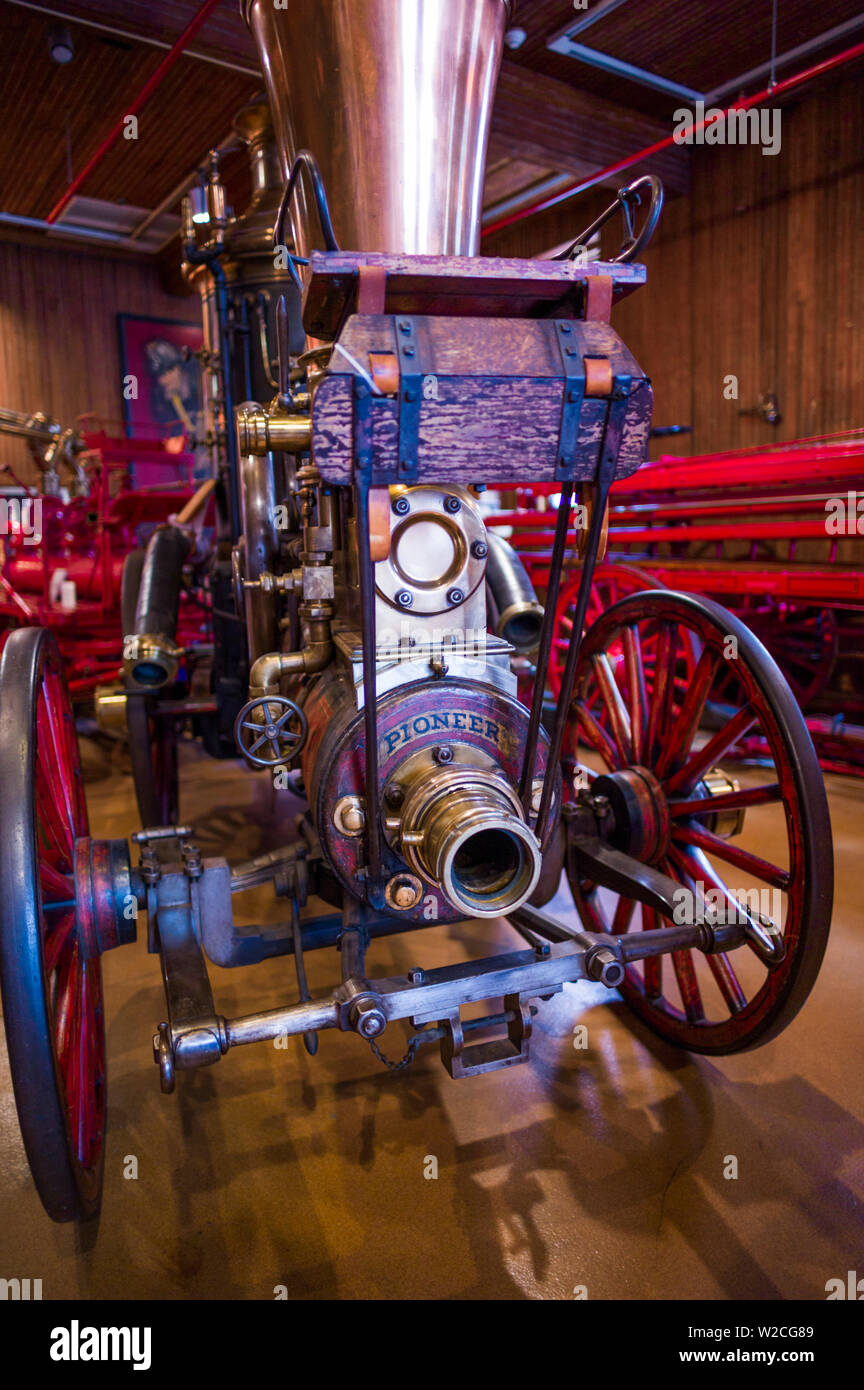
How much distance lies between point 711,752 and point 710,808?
13 cm

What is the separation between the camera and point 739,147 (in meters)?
5.89

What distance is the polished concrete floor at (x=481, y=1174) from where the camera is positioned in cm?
148

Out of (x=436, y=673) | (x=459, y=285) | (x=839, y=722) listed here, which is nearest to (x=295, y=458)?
(x=436, y=673)

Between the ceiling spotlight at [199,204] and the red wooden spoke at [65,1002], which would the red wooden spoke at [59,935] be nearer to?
the red wooden spoke at [65,1002]

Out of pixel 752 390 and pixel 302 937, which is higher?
pixel 752 390

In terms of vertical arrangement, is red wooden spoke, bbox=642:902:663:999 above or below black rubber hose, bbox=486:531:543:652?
below

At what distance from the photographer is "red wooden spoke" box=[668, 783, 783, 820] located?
6.05 feet

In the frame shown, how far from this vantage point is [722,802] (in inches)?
76.1

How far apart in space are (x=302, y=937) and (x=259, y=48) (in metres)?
2.04

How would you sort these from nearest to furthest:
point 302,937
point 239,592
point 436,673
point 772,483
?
point 436,673 < point 302,937 < point 239,592 < point 772,483

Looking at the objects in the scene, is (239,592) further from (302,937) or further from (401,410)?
(401,410)

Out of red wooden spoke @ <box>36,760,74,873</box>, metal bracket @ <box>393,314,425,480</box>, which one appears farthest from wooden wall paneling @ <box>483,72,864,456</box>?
red wooden spoke @ <box>36,760,74,873</box>

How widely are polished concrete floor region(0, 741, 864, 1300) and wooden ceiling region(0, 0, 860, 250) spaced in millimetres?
4729
